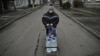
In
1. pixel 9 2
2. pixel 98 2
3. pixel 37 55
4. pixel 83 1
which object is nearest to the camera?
pixel 37 55

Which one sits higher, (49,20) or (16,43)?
(49,20)

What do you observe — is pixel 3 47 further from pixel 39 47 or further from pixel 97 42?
pixel 97 42

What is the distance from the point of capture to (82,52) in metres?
7.86

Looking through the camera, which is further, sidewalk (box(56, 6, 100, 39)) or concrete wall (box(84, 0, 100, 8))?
concrete wall (box(84, 0, 100, 8))

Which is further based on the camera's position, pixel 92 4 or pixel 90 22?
pixel 92 4

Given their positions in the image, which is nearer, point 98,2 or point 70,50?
point 70,50

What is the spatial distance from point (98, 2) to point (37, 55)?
36.1 metres

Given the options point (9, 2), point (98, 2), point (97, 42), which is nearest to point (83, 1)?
point (98, 2)

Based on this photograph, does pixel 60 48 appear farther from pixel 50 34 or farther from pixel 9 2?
pixel 9 2

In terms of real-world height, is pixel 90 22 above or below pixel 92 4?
above

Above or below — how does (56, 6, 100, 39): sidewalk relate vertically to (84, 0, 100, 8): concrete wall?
above

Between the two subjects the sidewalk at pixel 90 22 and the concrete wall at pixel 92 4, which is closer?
the sidewalk at pixel 90 22

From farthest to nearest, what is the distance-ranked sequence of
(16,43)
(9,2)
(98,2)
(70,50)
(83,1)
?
(83,1)
(98,2)
(9,2)
(16,43)
(70,50)

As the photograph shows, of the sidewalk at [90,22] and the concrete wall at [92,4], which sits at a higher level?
the sidewalk at [90,22]
